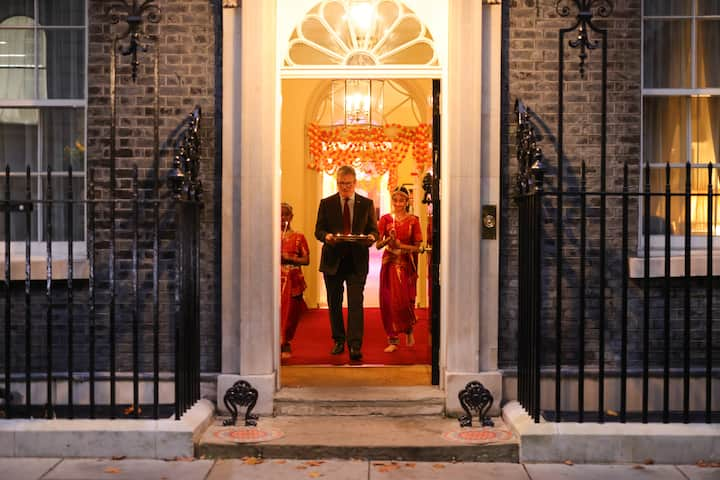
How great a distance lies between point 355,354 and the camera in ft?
28.4

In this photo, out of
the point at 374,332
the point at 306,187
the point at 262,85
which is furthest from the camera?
the point at 306,187

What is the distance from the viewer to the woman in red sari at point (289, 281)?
905cm

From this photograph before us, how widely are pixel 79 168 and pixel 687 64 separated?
4.98 metres

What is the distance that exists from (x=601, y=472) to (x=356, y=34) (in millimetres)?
3908

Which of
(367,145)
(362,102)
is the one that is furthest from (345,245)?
(367,145)

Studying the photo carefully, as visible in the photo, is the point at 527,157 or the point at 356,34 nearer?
the point at 527,157

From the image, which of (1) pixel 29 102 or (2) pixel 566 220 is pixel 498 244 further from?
(1) pixel 29 102

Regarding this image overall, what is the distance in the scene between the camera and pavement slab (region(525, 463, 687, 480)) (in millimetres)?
5523

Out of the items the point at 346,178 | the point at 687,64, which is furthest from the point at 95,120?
the point at 687,64

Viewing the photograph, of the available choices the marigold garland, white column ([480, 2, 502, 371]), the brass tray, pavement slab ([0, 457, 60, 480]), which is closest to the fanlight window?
white column ([480, 2, 502, 371])

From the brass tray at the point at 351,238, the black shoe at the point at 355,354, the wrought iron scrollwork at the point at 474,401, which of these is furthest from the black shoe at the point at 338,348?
the wrought iron scrollwork at the point at 474,401

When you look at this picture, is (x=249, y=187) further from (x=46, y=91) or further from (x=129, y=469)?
(x=129, y=469)

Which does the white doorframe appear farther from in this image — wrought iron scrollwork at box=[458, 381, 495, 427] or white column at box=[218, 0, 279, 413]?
wrought iron scrollwork at box=[458, 381, 495, 427]

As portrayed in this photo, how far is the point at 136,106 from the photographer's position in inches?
268
